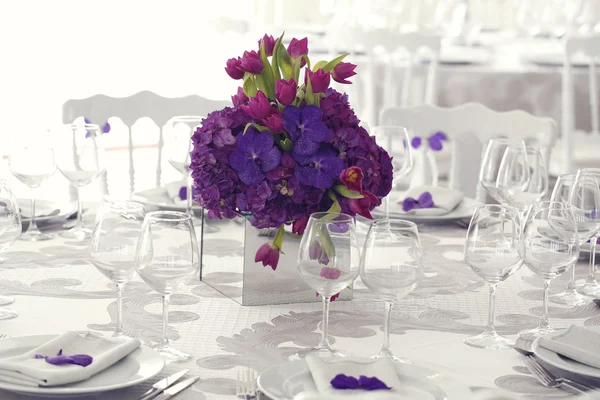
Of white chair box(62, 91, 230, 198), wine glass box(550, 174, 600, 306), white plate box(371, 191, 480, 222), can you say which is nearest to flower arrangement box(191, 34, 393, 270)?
wine glass box(550, 174, 600, 306)

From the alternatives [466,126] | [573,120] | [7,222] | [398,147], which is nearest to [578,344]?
[398,147]

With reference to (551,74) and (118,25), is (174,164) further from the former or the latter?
(118,25)

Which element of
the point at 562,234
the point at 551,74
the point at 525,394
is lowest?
the point at 525,394

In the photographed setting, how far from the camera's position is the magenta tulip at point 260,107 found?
1146 mm

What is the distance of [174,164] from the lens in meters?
1.73

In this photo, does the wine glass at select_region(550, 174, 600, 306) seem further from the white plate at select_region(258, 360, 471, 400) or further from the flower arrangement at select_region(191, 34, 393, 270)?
the white plate at select_region(258, 360, 471, 400)

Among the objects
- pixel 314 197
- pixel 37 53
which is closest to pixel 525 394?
pixel 314 197

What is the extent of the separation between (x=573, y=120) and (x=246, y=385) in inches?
109

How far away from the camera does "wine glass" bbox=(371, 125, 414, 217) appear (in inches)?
65.3

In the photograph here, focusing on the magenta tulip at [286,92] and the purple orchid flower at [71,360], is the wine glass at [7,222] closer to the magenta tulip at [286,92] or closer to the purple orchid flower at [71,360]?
the purple orchid flower at [71,360]

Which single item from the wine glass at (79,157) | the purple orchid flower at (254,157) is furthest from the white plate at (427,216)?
the purple orchid flower at (254,157)

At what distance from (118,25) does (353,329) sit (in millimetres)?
5365

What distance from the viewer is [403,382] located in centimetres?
93

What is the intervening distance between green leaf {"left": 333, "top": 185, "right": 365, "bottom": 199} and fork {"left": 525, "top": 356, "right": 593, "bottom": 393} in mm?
294
